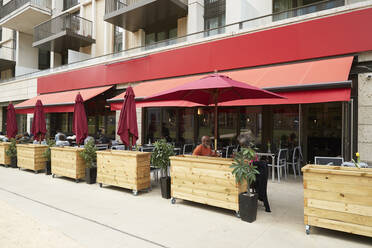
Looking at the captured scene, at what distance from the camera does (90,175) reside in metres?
6.62

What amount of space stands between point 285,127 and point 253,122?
110 cm

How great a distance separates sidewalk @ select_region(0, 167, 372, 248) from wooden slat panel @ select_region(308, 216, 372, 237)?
0.19 m

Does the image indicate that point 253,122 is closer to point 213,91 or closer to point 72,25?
point 213,91

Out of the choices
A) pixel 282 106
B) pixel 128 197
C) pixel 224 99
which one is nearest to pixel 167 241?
pixel 128 197

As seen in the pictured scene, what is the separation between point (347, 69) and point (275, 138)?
3200 mm

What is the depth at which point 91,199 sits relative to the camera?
529cm

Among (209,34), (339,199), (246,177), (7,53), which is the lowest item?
(339,199)

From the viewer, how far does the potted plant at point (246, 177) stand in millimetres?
4012

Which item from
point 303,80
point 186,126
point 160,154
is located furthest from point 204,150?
point 186,126

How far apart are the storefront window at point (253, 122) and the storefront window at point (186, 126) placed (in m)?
2.22

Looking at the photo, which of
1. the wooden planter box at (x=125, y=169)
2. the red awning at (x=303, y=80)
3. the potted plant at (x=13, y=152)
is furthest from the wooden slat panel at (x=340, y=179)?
the potted plant at (x=13, y=152)

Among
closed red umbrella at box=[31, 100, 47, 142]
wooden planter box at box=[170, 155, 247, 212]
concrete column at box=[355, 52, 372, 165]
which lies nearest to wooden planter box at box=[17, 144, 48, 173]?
closed red umbrella at box=[31, 100, 47, 142]

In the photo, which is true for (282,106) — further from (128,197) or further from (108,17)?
(108,17)

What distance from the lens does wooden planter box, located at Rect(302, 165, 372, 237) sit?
10.6 feet
